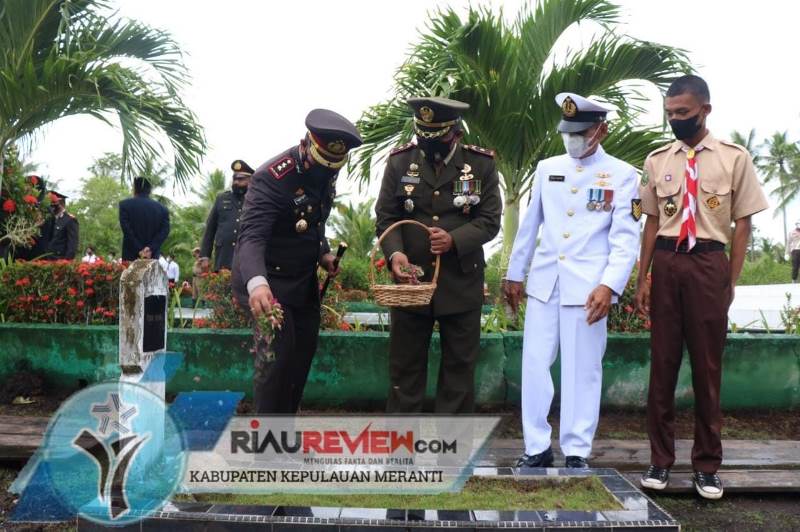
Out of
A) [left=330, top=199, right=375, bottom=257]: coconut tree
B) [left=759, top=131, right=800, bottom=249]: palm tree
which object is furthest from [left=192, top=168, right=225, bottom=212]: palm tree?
[left=759, top=131, right=800, bottom=249]: palm tree

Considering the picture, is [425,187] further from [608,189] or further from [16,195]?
[16,195]

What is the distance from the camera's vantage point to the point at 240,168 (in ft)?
21.9

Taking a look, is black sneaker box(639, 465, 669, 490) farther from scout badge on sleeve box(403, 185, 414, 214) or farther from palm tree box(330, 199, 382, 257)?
palm tree box(330, 199, 382, 257)

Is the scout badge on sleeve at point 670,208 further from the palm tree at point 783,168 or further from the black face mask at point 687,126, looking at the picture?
the palm tree at point 783,168

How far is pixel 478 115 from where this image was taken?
7410mm

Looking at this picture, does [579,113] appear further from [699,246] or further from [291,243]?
[291,243]

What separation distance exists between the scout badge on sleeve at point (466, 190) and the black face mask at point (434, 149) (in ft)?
0.44

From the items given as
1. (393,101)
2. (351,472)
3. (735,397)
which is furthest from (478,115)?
(351,472)

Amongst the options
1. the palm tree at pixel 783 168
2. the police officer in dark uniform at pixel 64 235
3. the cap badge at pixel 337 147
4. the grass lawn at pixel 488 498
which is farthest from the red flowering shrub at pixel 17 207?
the palm tree at pixel 783 168

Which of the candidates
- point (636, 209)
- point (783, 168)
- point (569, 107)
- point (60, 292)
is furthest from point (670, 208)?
point (783, 168)

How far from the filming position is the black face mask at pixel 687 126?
3.40 meters

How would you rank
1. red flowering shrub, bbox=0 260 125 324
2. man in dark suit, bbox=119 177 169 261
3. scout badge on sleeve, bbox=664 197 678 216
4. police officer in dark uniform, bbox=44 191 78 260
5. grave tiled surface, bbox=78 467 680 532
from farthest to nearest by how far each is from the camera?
police officer in dark uniform, bbox=44 191 78 260, man in dark suit, bbox=119 177 169 261, red flowering shrub, bbox=0 260 125 324, scout badge on sleeve, bbox=664 197 678 216, grave tiled surface, bbox=78 467 680 532

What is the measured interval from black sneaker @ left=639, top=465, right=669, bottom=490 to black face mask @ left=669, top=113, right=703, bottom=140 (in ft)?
5.42

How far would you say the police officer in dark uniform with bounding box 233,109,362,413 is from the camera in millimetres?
A: 3119
